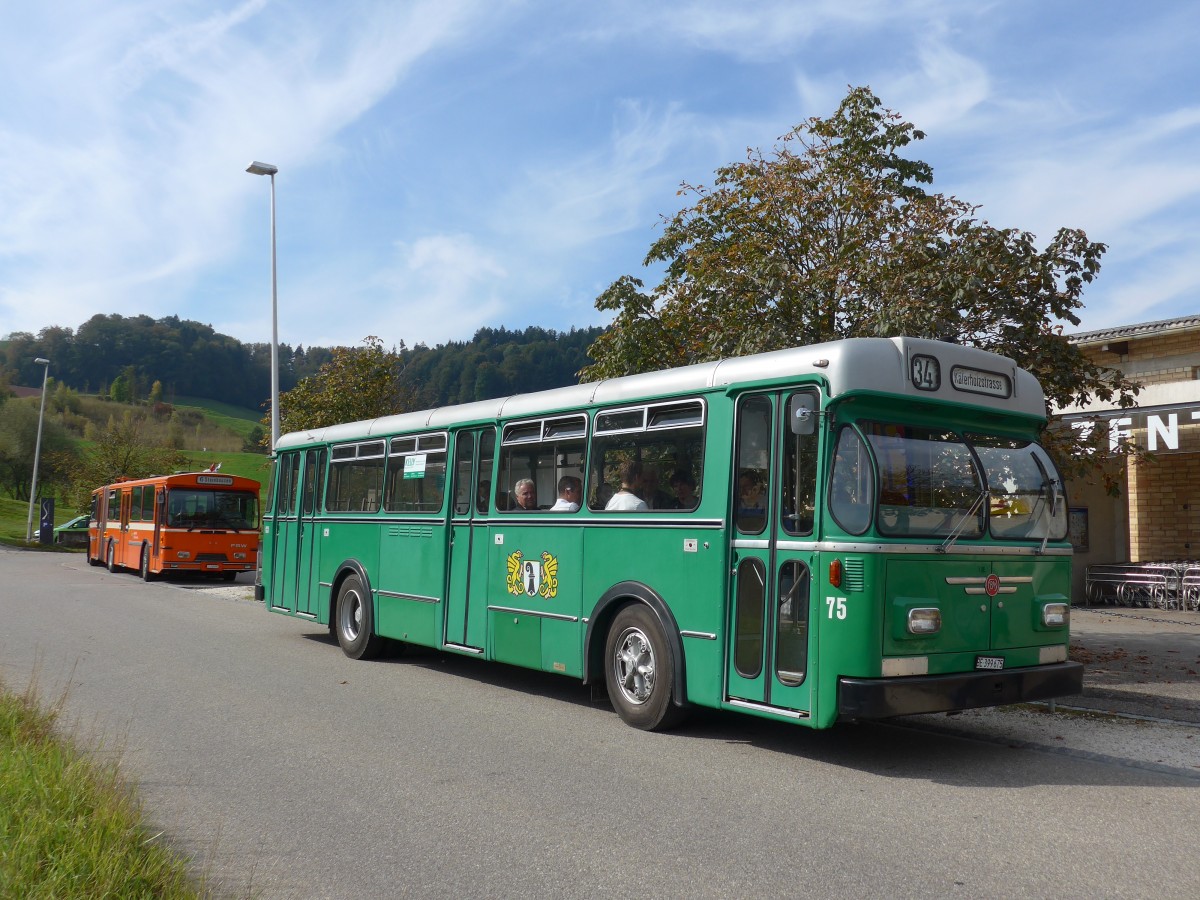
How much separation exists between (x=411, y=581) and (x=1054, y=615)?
658 cm

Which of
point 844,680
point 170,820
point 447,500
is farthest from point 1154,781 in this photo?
point 447,500

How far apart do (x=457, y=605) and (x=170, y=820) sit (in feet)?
17.9

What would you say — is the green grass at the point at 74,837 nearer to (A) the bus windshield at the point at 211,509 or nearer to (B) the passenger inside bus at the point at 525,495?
(B) the passenger inside bus at the point at 525,495

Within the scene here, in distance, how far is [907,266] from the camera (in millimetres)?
11734

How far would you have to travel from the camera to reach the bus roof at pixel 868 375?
729 cm

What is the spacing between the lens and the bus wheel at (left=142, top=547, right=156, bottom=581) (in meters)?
28.3

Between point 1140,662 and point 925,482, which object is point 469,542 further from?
point 1140,662

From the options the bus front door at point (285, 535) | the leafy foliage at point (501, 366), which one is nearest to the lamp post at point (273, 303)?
the bus front door at point (285, 535)

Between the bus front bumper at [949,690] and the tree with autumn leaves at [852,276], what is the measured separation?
430cm

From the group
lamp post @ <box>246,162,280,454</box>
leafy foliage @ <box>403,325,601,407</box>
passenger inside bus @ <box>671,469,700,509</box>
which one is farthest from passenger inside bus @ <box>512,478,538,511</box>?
leafy foliage @ <box>403,325,601,407</box>

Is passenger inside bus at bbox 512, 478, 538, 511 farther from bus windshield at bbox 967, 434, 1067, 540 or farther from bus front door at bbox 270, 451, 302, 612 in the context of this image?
bus front door at bbox 270, 451, 302, 612

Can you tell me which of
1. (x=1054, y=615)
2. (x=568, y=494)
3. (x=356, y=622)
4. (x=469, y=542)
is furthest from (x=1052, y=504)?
(x=356, y=622)

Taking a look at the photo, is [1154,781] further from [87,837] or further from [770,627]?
[87,837]

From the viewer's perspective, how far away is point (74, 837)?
4.63m
